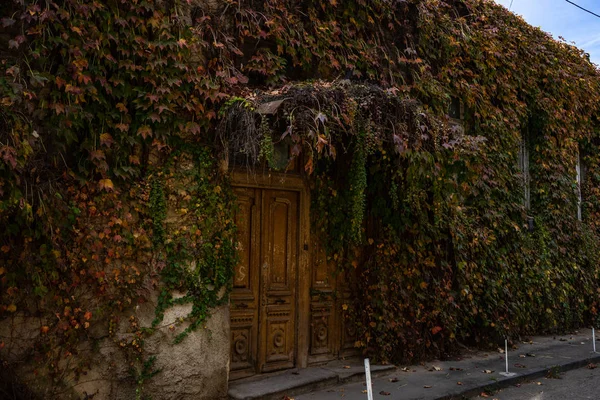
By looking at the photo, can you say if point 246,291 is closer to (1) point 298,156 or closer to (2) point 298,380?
(2) point 298,380

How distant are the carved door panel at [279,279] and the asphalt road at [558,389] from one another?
2447 millimetres

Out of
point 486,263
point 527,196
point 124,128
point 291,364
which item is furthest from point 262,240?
point 527,196

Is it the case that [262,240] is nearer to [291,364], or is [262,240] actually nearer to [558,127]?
[291,364]

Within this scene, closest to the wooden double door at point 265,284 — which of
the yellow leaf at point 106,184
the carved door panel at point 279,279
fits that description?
the carved door panel at point 279,279

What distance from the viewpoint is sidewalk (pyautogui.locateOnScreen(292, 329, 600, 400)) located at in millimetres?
6707

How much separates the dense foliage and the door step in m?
0.56

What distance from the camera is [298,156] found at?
7.77 meters

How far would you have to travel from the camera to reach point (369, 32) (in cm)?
837

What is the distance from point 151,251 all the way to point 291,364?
2.69m

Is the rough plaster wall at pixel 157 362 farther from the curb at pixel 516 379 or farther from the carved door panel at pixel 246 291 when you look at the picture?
the curb at pixel 516 379

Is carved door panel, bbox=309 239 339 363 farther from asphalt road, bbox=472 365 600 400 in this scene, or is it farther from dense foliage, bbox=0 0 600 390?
Result: asphalt road, bbox=472 365 600 400

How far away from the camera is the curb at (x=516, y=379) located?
677 cm

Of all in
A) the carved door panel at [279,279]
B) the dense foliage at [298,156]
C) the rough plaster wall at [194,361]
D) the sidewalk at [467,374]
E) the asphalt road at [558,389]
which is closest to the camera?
the dense foliage at [298,156]

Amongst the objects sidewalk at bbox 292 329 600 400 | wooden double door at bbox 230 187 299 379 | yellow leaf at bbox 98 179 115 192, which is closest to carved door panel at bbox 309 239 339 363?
wooden double door at bbox 230 187 299 379
